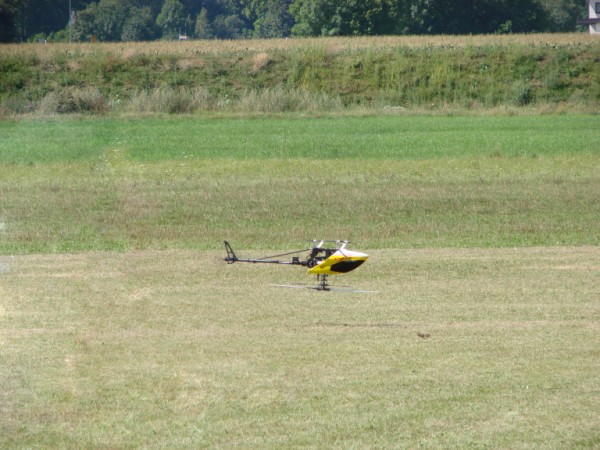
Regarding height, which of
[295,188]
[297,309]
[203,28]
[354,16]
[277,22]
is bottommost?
[295,188]

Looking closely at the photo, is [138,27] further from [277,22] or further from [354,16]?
[354,16]

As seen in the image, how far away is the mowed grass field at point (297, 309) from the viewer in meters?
7.69

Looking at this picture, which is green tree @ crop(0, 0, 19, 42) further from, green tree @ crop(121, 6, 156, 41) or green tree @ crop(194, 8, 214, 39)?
green tree @ crop(194, 8, 214, 39)

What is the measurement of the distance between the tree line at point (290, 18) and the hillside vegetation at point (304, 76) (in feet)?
72.2

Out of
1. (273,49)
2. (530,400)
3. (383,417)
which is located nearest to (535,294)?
(530,400)

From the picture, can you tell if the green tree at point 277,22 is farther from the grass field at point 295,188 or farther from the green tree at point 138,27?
the grass field at point 295,188

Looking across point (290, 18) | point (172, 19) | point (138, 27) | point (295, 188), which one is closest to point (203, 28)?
point (172, 19)

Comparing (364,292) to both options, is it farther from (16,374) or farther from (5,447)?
(5,447)

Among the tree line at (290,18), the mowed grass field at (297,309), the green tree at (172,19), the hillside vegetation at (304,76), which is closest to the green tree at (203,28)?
the tree line at (290,18)

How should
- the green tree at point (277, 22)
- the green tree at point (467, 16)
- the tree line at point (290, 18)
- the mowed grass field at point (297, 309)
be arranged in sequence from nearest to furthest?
the mowed grass field at point (297, 309) < the tree line at point (290, 18) < the green tree at point (467, 16) < the green tree at point (277, 22)

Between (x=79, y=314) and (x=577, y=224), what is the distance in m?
10.6

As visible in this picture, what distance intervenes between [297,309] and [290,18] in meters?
126

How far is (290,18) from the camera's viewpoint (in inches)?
5271

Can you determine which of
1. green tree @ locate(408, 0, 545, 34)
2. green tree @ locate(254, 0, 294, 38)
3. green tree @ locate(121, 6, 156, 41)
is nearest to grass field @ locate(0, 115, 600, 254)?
green tree @ locate(408, 0, 545, 34)
